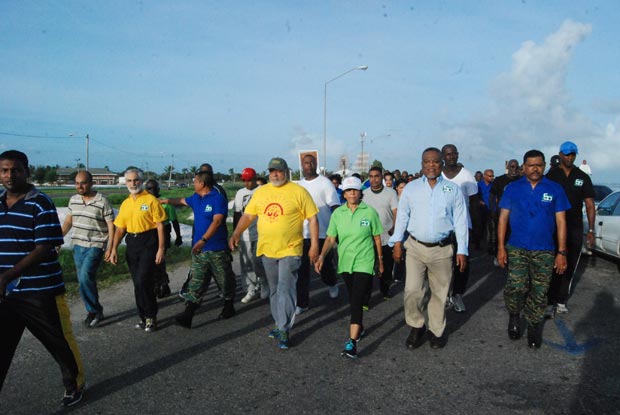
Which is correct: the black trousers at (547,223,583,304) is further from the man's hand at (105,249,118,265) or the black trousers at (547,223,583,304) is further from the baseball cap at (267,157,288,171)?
the man's hand at (105,249,118,265)

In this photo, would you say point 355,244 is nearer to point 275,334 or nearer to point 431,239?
point 431,239

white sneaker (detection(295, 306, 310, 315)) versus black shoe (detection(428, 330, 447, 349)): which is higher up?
black shoe (detection(428, 330, 447, 349))

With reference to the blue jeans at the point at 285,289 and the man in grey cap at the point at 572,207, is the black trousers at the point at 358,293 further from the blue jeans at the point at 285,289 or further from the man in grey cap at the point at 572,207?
the man in grey cap at the point at 572,207

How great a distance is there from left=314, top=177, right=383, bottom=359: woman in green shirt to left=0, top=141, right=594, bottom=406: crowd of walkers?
Answer: 0.4 inches

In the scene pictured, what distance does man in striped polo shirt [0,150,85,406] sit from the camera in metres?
3.54

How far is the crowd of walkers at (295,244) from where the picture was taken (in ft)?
11.9

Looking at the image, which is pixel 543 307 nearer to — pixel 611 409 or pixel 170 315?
pixel 611 409

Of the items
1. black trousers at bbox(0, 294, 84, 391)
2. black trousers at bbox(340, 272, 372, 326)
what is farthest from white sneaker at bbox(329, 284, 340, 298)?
black trousers at bbox(0, 294, 84, 391)

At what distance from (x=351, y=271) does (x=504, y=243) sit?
176 centimetres

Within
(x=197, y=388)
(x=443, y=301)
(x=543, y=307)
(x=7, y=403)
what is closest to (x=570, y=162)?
(x=543, y=307)

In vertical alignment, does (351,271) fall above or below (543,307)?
above

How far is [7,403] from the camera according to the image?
12.9 feet

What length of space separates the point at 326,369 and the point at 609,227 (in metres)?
7.60

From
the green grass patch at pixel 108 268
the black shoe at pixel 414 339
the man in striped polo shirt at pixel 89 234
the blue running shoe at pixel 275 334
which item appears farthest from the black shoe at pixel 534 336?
the green grass patch at pixel 108 268
